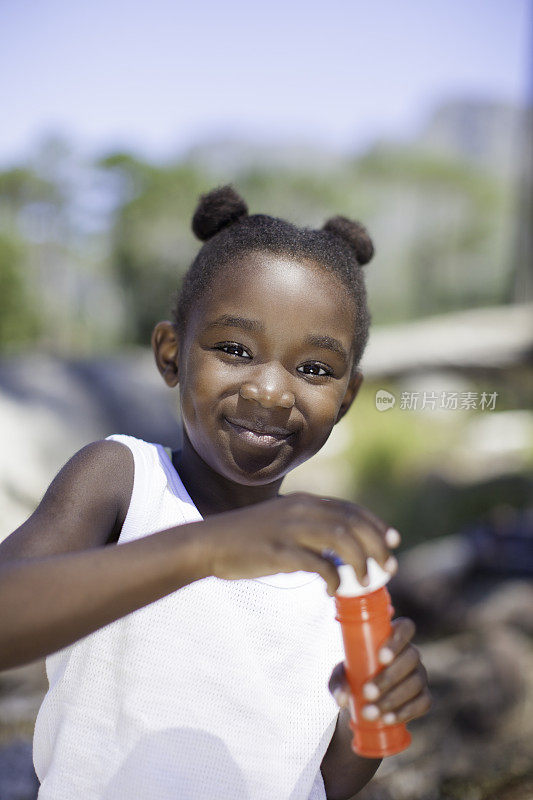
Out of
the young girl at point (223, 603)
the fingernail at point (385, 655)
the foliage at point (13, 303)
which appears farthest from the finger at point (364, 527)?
the foliage at point (13, 303)

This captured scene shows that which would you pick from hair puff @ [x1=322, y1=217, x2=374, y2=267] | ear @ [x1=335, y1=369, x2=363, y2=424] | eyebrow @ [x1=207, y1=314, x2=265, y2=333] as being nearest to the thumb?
eyebrow @ [x1=207, y1=314, x2=265, y2=333]

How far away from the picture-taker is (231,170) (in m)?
12.9

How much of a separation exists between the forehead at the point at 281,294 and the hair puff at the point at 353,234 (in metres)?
0.22

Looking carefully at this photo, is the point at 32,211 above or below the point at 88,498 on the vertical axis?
below

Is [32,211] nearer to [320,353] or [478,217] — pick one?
[320,353]

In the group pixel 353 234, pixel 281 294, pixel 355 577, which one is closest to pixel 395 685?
pixel 355 577

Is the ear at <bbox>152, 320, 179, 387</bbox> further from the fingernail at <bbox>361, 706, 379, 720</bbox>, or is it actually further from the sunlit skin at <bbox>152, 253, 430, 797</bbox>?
the fingernail at <bbox>361, 706, 379, 720</bbox>

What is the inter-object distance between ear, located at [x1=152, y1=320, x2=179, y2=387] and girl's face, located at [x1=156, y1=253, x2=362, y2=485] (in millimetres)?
138

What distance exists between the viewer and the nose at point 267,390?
996mm

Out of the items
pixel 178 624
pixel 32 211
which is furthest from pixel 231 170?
pixel 178 624

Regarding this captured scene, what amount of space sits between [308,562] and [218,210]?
76 centimetres

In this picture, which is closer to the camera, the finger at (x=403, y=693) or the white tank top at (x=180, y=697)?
the finger at (x=403, y=693)

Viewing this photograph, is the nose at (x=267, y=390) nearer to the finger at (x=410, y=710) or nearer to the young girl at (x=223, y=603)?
the young girl at (x=223, y=603)

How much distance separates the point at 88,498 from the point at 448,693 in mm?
1731
